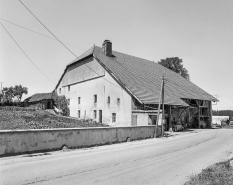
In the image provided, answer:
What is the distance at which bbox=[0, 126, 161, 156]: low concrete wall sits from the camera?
31.6 ft

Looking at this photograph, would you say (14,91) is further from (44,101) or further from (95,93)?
(95,93)

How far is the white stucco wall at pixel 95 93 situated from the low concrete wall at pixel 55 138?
33.3ft

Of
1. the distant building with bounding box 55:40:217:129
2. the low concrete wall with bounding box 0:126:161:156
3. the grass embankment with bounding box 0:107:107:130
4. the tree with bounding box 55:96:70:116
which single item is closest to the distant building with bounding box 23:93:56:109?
the tree with bounding box 55:96:70:116

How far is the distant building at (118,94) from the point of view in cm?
2548

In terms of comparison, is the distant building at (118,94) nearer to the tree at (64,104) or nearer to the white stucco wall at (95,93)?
the white stucco wall at (95,93)

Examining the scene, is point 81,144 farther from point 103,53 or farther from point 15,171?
point 103,53

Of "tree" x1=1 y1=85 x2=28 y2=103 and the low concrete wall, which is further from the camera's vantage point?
"tree" x1=1 y1=85 x2=28 y2=103

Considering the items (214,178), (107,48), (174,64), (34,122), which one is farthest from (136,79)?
(174,64)

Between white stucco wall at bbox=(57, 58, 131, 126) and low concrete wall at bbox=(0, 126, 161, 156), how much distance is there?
10.1 metres

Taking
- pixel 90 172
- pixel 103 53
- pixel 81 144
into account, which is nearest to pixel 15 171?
pixel 90 172

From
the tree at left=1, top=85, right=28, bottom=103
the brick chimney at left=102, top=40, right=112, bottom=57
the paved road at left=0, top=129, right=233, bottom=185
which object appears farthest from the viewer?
the tree at left=1, top=85, right=28, bottom=103

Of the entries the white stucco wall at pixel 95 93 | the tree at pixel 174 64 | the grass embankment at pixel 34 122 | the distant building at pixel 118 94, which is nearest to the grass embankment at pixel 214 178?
the grass embankment at pixel 34 122

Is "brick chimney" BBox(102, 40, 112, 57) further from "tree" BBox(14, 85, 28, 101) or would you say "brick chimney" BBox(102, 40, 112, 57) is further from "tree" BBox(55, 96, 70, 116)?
"tree" BBox(14, 85, 28, 101)

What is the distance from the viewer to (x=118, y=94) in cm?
2741
